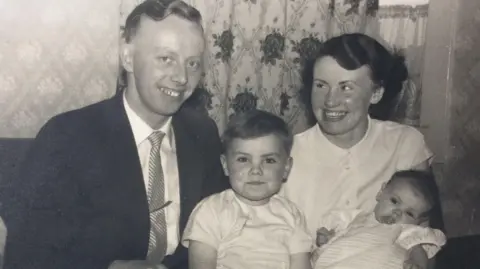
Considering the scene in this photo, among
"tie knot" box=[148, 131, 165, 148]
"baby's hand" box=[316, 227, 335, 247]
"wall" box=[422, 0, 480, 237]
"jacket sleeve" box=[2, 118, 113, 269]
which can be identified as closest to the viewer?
"jacket sleeve" box=[2, 118, 113, 269]

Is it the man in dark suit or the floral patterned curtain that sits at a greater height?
the floral patterned curtain

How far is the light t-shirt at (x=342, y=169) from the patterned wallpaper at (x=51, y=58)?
0.47 meters

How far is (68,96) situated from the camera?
1.38 metres

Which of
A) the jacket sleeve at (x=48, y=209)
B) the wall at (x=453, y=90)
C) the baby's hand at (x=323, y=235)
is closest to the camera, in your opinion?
the jacket sleeve at (x=48, y=209)

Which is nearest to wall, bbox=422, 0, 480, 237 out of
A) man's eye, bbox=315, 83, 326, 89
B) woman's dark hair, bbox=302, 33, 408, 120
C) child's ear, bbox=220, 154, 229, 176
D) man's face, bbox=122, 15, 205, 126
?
woman's dark hair, bbox=302, 33, 408, 120

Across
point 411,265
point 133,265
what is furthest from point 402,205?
point 133,265

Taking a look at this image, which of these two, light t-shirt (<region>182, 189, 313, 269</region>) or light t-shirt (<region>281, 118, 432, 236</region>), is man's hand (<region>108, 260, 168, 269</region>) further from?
light t-shirt (<region>281, 118, 432, 236</region>)

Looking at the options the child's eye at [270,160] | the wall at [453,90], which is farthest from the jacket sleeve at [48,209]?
the wall at [453,90]

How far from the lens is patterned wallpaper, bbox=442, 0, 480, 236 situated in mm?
1834

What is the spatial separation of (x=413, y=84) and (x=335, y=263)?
789mm

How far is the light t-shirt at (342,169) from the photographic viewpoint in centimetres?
137

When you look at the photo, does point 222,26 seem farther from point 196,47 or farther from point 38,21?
point 38,21

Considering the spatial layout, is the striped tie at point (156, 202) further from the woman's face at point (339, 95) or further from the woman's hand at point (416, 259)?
the woman's hand at point (416, 259)

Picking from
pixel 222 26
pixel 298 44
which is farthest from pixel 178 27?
pixel 298 44
